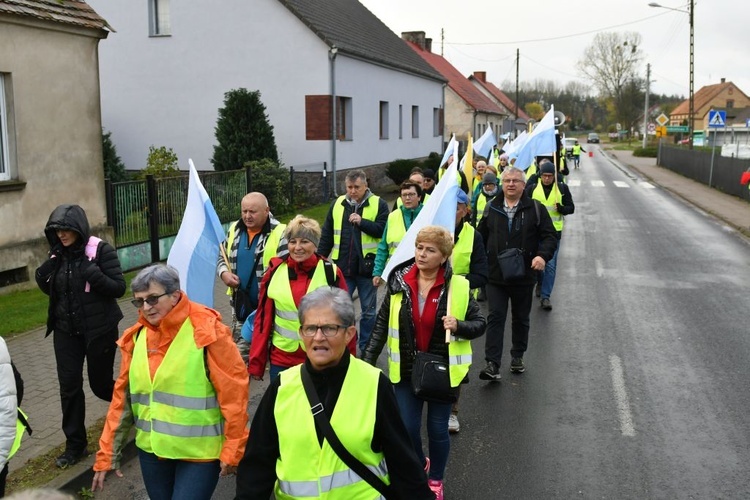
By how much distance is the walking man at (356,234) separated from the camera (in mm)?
7637

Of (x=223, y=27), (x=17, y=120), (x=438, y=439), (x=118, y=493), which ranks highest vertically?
(x=223, y=27)

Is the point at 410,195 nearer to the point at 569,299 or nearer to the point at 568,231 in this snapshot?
the point at 569,299

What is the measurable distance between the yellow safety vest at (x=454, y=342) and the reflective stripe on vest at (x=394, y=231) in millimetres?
2411

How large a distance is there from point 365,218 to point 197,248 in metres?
2.35

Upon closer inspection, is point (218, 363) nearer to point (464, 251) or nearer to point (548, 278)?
point (464, 251)

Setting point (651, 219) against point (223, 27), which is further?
point (223, 27)

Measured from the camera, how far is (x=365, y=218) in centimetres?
766

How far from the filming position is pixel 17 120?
10.7 metres

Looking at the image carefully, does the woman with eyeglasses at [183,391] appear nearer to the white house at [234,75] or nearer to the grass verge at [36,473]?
the grass verge at [36,473]

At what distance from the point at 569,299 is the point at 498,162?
21.6 ft

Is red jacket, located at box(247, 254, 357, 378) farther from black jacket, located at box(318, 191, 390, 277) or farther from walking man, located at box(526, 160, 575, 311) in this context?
walking man, located at box(526, 160, 575, 311)

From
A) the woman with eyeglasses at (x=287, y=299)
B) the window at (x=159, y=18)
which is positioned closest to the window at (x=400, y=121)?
the window at (x=159, y=18)

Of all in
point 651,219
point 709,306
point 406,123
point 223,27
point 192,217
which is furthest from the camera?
point 406,123

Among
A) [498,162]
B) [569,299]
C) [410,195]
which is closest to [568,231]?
[498,162]
